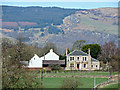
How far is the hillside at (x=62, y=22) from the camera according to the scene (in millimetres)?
96125

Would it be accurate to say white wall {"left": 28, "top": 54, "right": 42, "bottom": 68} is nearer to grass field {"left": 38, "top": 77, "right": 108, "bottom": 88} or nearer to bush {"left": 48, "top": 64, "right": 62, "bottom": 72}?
bush {"left": 48, "top": 64, "right": 62, "bottom": 72}

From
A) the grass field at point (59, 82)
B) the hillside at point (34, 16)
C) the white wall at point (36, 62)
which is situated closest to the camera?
the grass field at point (59, 82)

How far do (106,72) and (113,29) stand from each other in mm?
58535

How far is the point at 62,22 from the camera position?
355ft

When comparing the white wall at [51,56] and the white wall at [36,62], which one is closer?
the white wall at [36,62]

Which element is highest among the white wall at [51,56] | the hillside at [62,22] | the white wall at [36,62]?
the hillside at [62,22]

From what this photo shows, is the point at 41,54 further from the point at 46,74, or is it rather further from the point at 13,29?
the point at 13,29

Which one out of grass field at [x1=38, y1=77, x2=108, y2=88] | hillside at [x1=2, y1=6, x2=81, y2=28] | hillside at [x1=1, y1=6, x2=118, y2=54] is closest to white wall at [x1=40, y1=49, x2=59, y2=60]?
grass field at [x1=38, y1=77, x2=108, y2=88]

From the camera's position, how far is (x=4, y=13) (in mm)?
108312

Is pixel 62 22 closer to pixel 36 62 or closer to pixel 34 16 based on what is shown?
pixel 34 16

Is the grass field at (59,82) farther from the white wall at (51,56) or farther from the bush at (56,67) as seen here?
the white wall at (51,56)

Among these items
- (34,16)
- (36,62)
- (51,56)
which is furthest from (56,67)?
(34,16)

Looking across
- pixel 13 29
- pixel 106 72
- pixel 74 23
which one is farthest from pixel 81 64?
pixel 74 23

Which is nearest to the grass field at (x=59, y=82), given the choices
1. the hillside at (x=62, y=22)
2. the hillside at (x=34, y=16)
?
the hillside at (x=62, y=22)
